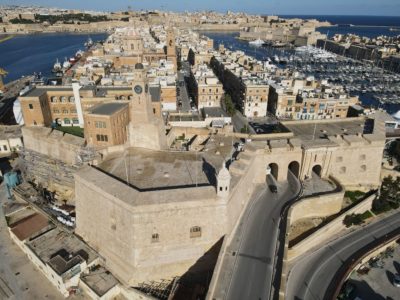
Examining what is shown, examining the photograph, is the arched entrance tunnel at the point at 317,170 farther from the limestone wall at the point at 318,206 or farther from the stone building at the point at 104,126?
the stone building at the point at 104,126

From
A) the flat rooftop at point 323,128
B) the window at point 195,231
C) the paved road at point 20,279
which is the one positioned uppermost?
the flat rooftop at point 323,128

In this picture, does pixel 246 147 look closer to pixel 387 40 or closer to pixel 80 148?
pixel 80 148

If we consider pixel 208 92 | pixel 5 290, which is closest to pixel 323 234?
pixel 5 290

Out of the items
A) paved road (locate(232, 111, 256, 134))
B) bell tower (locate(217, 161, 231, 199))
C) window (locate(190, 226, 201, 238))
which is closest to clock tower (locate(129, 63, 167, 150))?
window (locate(190, 226, 201, 238))

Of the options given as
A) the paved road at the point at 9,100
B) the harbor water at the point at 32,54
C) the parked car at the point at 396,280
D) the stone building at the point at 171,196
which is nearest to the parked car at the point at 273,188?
the stone building at the point at 171,196

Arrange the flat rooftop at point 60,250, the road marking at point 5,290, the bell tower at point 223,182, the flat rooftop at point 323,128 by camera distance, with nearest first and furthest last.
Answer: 1. the bell tower at point 223,182
2. the road marking at point 5,290
3. the flat rooftop at point 60,250
4. the flat rooftop at point 323,128

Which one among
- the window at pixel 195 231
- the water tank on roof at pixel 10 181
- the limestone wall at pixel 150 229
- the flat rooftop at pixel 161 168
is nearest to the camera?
the limestone wall at pixel 150 229

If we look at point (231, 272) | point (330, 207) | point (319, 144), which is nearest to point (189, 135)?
point (319, 144)
